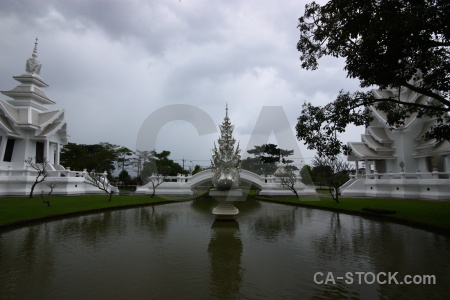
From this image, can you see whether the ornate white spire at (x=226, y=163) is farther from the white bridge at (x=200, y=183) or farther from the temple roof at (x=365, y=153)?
the temple roof at (x=365, y=153)

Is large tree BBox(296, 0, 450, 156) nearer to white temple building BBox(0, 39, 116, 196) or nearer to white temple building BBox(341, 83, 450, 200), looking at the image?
white temple building BBox(341, 83, 450, 200)

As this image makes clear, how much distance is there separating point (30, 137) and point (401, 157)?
118 ft

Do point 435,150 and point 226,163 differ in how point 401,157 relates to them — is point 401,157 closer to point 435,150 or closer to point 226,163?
point 435,150

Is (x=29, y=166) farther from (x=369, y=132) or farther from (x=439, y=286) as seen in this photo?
(x=369, y=132)

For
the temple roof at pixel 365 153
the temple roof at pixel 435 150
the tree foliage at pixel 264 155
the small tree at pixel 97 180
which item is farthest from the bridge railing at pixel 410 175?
the tree foliage at pixel 264 155

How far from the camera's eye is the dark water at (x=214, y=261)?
181 inches

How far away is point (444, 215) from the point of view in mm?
11453

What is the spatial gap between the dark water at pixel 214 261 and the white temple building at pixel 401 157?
13.3 metres

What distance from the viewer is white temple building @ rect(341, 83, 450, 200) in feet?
70.1

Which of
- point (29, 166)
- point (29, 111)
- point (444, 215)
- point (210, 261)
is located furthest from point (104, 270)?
point (29, 111)

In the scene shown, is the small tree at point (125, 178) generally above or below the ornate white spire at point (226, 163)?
below

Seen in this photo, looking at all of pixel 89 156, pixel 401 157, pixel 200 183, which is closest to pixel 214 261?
pixel 200 183

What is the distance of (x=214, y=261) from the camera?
20.6 ft

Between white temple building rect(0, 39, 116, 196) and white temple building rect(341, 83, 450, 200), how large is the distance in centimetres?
2642
